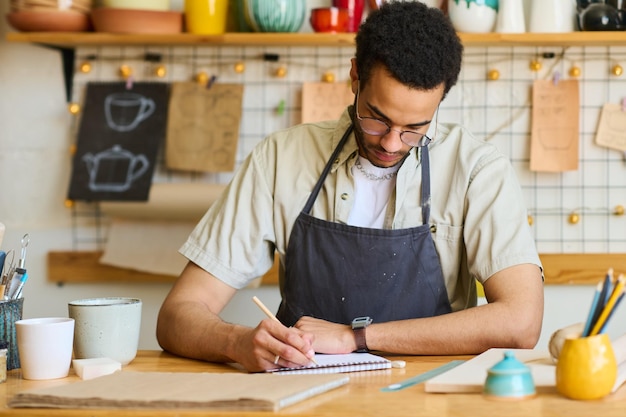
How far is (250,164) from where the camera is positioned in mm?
2209

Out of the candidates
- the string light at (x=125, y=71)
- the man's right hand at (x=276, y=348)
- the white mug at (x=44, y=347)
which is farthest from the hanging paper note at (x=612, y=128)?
the white mug at (x=44, y=347)

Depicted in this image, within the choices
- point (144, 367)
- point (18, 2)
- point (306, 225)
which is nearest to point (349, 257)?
point (306, 225)

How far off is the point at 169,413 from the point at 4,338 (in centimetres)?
49

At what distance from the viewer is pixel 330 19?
2840 millimetres

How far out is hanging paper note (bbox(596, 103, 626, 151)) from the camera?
2953 millimetres

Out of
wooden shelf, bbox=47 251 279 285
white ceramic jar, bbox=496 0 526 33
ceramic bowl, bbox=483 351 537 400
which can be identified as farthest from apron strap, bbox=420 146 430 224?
wooden shelf, bbox=47 251 279 285

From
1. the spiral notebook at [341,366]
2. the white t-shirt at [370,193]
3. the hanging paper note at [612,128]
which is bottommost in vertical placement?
the spiral notebook at [341,366]

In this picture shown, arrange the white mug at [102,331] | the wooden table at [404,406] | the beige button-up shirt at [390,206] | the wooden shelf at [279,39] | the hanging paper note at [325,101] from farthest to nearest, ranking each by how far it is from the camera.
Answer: the hanging paper note at [325,101] < the wooden shelf at [279,39] < the beige button-up shirt at [390,206] < the white mug at [102,331] < the wooden table at [404,406]

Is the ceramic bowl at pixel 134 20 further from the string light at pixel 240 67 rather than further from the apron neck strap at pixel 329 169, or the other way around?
the apron neck strap at pixel 329 169

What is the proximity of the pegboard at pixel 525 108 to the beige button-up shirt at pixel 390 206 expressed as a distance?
2.82ft

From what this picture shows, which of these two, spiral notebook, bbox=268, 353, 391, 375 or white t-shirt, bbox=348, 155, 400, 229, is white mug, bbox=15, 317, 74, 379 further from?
white t-shirt, bbox=348, 155, 400, 229

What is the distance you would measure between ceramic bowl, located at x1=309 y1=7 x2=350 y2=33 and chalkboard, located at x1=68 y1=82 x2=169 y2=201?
0.60 m

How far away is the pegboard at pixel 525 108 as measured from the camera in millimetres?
2980

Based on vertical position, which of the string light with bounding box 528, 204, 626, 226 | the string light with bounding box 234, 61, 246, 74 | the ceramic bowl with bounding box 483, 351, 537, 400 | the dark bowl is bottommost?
the ceramic bowl with bounding box 483, 351, 537, 400
